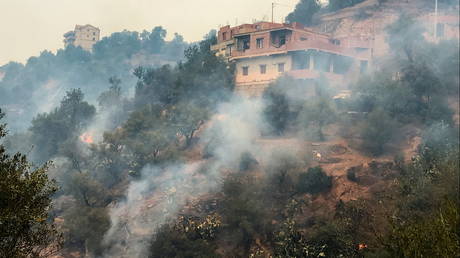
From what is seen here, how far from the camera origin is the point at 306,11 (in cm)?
9050

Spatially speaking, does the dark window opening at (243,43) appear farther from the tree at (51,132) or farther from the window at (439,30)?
the window at (439,30)

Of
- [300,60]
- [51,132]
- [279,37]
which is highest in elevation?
[279,37]

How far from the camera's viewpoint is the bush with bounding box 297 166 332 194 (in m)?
33.8

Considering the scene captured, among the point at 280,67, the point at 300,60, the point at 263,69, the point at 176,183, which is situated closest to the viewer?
the point at 176,183

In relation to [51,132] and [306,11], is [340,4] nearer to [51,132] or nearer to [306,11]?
[306,11]

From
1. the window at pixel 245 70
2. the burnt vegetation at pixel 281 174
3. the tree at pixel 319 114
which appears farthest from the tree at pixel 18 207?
the window at pixel 245 70

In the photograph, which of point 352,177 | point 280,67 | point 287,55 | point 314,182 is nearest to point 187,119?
point 280,67

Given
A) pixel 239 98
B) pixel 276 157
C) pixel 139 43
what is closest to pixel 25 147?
pixel 239 98

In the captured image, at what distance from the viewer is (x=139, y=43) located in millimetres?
137375

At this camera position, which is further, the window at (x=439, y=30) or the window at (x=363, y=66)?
the window at (x=439, y=30)

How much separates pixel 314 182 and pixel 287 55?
21.7 m

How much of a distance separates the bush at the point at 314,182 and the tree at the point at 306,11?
60882 millimetres

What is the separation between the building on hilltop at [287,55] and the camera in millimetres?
50094

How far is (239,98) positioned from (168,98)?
10034mm
